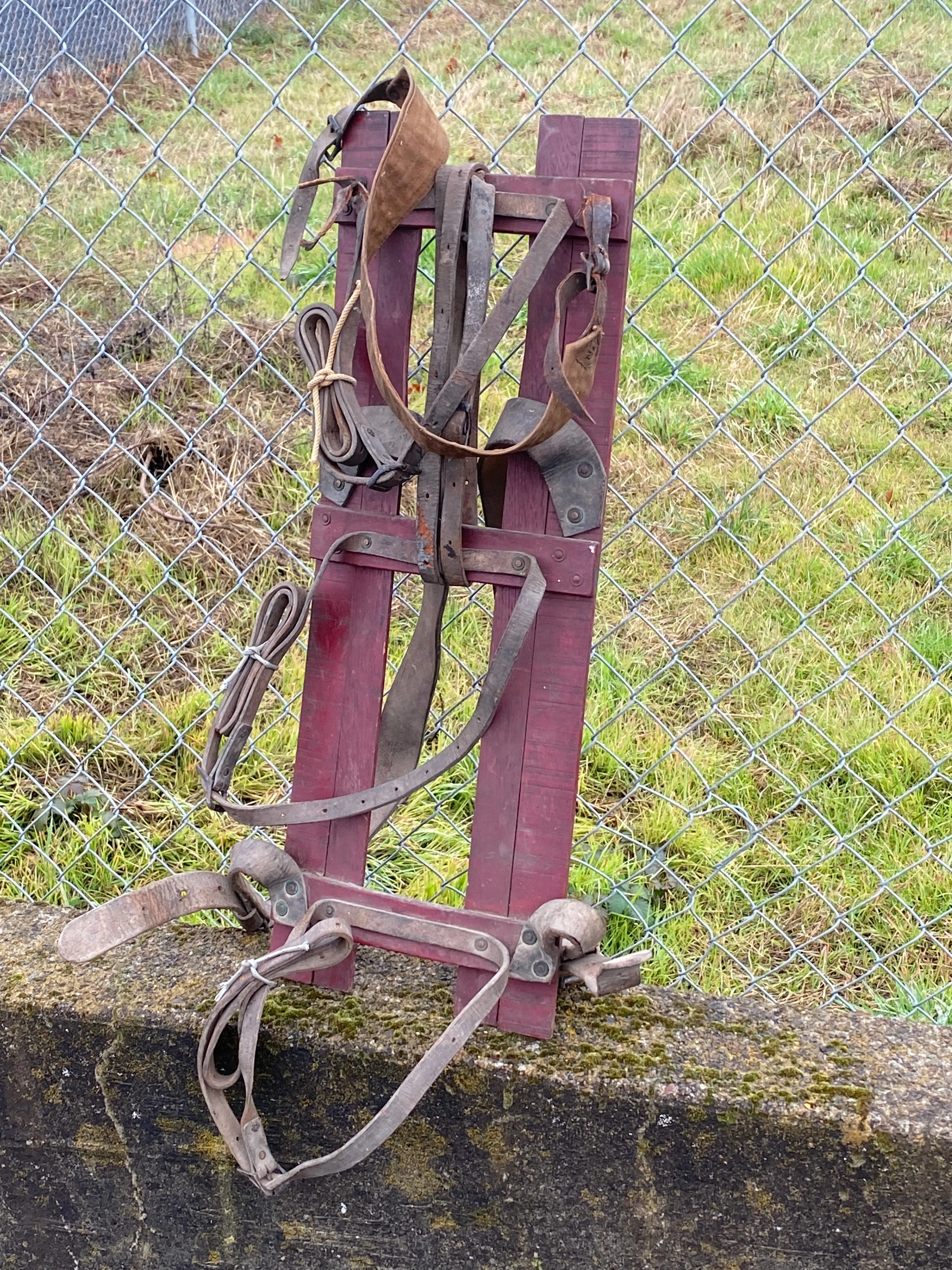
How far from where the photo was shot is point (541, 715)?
1273mm

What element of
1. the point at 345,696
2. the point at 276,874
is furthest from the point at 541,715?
the point at 276,874

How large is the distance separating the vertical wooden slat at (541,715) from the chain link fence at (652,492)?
9.3 inches

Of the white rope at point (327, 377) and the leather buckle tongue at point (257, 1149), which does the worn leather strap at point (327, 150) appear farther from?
the leather buckle tongue at point (257, 1149)

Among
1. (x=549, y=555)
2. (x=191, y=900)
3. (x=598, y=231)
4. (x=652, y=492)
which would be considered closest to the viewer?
(x=598, y=231)

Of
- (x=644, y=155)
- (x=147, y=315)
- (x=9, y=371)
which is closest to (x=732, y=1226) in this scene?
(x=147, y=315)

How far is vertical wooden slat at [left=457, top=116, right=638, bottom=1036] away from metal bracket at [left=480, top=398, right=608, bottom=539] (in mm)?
17

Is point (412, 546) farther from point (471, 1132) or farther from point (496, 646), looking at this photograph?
point (471, 1132)

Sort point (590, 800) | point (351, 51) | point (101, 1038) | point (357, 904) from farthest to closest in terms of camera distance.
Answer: point (351, 51) → point (590, 800) → point (101, 1038) → point (357, 904)

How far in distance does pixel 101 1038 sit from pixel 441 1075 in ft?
1.55

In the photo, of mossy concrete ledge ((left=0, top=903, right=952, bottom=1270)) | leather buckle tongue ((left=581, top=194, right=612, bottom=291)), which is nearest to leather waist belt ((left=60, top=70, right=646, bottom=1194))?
leather buckle tongue ((left=581, top=194, right=612, bottom=291))

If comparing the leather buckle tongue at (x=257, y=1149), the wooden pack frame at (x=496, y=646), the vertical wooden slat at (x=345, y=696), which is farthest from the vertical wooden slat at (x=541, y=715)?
the leather buckle tongue at (x=257, y=1149)

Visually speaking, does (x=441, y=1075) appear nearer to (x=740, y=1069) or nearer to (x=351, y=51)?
(x=740, y=1069)

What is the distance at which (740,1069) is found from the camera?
4.42 ft

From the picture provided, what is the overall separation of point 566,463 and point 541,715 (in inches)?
11.6
